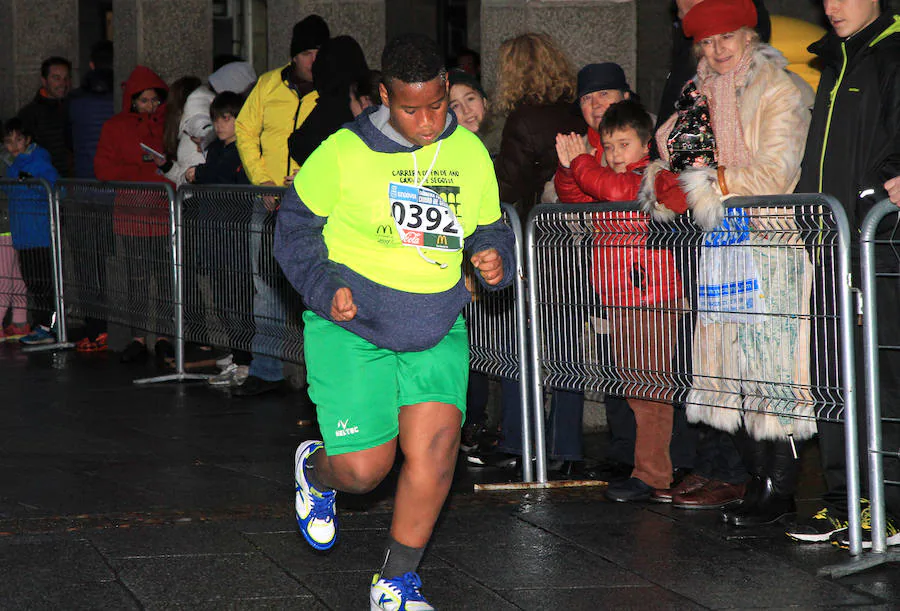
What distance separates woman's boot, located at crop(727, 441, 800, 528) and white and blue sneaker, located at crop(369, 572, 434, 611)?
1.95m

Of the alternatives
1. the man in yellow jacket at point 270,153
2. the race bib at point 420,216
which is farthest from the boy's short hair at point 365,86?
the race bib at point 420,216

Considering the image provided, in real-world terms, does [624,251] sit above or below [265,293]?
above

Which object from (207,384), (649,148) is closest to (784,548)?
(649,148)

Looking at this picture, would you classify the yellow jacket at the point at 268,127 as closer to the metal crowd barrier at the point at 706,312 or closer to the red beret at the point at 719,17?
the metal crowd barrier at the point at 706,312

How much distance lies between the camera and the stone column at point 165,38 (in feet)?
45.3

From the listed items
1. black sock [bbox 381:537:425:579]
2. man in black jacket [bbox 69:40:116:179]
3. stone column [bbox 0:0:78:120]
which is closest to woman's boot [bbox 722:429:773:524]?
black sock [bbox 381:537:425:579]

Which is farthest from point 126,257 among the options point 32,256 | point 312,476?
point 312,476

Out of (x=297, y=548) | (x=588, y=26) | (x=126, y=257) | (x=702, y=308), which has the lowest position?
(x=297, y=548)

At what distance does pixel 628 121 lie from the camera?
264 inches

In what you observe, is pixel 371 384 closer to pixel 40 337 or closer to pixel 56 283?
pixel 56 283

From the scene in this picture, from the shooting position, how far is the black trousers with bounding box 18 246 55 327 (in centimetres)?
1246

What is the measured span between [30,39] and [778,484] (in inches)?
521

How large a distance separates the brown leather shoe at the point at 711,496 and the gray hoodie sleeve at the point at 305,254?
238 cm

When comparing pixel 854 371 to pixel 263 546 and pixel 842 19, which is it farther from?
pixel 263 546
